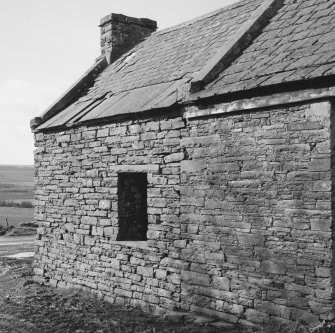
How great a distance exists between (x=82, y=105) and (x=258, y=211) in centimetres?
524

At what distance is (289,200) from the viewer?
5.67 m

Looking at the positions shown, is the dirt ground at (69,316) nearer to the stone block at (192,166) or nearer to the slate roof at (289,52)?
the stone block at (192,166)

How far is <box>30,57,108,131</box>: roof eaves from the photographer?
10242mm

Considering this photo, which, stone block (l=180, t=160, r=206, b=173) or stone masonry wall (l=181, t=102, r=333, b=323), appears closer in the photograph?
Answer: stone masonry wall (l=181, t=102, r=333, b=323)

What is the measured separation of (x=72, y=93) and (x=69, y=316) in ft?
17.6

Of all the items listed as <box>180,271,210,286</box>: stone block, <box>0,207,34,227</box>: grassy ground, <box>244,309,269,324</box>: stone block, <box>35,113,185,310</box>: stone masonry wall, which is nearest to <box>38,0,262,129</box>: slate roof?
<box>35,113,185,310</box>: stone masonry wall

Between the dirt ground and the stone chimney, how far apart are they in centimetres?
592

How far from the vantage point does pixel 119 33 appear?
11898 millimetres

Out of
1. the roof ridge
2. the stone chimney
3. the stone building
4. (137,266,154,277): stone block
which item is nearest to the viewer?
the stone building

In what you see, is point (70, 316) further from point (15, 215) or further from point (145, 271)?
point (15, 215)

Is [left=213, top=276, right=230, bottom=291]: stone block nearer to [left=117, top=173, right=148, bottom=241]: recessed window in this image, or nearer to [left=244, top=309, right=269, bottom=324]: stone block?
[left=244, top=309, right=269, bottom=324]: stone block

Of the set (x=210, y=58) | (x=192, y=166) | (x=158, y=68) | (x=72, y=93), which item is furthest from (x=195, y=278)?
(x=72, y=93)

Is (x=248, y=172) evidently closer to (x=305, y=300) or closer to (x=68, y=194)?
(x=305, y=300)

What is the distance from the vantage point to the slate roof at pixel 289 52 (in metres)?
5.66
